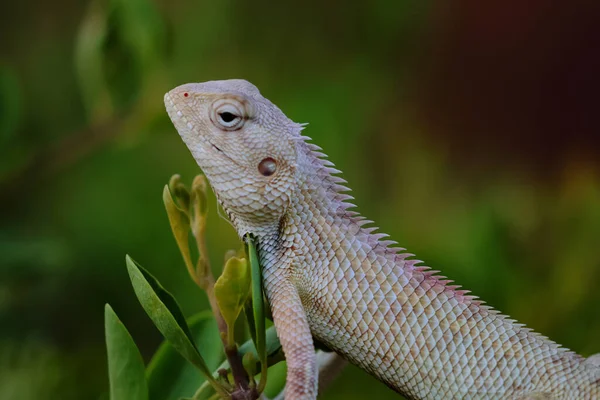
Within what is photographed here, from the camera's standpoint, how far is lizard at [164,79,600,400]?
0.96m

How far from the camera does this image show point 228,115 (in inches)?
40.4

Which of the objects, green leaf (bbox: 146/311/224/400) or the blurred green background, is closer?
green leaf (bbox: 146/311/224/400)

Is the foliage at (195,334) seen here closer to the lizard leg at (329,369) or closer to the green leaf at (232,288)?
the green leaf at (232,288)

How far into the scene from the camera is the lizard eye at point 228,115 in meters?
1.02

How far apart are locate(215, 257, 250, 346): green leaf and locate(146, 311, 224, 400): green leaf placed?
15cm

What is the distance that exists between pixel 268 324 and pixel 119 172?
5.59 feet

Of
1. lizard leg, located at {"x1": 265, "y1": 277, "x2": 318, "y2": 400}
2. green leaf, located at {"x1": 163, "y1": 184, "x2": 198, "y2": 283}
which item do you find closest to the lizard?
lizard leg, located at {"x1": 265, "y1": 277, "x2": 318, "y2": 400}

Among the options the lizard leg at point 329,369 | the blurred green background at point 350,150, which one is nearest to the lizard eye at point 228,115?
the lizard leg at point 329,369

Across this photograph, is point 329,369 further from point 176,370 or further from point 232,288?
point 232,288

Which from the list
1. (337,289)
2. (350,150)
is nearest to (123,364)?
→ (337,289)

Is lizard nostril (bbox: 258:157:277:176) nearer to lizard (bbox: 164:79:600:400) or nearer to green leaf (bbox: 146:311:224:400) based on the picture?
lizard (bbox: 164:79:600:400)

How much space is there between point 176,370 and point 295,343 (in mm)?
203

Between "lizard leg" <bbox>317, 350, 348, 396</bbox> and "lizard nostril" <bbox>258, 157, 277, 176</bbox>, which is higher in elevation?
"lizard nostril" <bbox>258, 157, 277, 176</bbox>

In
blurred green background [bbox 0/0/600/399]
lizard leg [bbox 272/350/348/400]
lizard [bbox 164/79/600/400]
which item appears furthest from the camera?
blurred green background [bbox 0/0/600/399]
